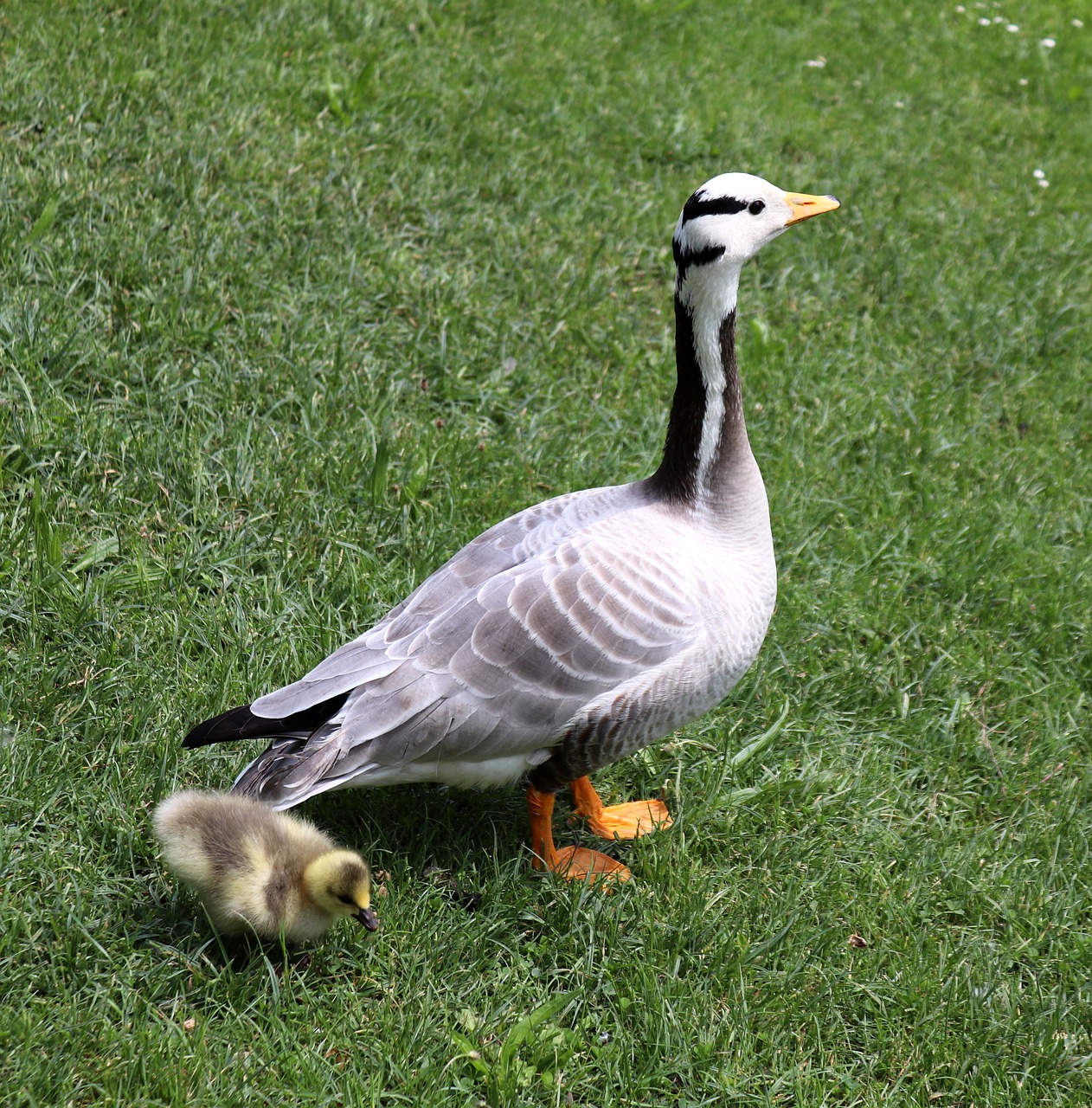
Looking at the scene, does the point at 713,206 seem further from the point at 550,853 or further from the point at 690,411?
the point at 550,853

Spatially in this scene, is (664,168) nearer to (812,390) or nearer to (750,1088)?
(812,390)

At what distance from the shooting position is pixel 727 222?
3348mm

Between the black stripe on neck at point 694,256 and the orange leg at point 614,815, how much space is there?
171 cm

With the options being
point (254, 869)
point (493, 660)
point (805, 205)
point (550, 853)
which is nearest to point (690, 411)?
point (805, 205)

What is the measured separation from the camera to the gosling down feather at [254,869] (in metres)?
2.82

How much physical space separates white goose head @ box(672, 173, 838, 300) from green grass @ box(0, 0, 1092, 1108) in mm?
1627

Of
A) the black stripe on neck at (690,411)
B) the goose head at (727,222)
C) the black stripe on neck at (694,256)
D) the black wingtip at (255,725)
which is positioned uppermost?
the goose head at (727,222)

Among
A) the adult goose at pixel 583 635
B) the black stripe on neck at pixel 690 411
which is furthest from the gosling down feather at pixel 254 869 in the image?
the black stripe on neck at pixel 690 411

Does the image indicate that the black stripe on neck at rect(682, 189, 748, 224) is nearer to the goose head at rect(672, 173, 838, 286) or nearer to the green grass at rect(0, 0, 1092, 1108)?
the goose head at rect(672, 173, 838, 286)

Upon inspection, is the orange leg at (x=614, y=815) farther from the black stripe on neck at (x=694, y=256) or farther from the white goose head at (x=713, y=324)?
the black stripe on neck at (x=694, y=256)

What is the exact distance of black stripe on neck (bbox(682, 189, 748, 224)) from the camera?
11.0 feet

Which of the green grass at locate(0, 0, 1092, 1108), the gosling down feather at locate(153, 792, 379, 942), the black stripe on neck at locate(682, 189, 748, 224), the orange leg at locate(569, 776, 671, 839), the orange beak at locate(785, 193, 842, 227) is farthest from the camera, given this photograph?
the orange leg at locate(569, 776, 671, 839)

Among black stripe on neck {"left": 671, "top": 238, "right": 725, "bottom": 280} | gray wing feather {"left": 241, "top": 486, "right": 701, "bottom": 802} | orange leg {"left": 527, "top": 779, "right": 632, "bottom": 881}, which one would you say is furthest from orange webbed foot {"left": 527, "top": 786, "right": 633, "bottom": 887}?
black stripe on neck {"left": 671, "top": 238, "right": 725, "bottom": 280}

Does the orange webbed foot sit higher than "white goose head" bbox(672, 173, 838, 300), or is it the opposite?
"white goose head" bbox(672, 173, 838, 300)
